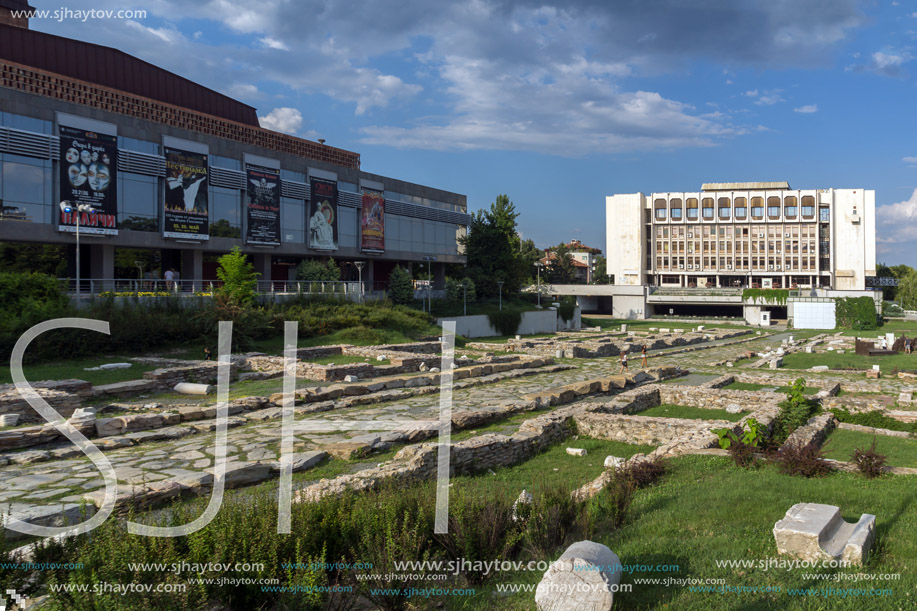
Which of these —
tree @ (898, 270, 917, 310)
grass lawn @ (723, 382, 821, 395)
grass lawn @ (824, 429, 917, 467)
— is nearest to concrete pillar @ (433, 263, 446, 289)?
grass lawn @ (723, 382, 821, 395)

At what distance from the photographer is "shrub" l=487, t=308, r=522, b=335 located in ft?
140

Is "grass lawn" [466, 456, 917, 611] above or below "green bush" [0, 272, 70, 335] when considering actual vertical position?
below

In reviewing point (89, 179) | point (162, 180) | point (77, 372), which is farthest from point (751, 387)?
point (89, 179)

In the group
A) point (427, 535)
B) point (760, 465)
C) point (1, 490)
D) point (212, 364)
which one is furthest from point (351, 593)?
point (212, 364)

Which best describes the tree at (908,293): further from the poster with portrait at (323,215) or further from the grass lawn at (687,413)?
the grass lawn at (687,413)

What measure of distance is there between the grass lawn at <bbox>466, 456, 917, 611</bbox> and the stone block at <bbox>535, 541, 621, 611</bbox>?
0.96 feet

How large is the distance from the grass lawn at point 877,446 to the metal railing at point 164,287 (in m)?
22.1

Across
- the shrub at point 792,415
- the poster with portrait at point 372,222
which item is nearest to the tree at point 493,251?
the poster with portrait at point 372,222

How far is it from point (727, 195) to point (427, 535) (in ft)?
287

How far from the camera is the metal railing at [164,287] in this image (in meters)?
23.9

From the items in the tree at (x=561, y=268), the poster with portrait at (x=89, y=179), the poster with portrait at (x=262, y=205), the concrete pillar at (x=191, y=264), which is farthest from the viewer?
the tree at (x=561, y=268)

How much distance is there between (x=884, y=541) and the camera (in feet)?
16.3

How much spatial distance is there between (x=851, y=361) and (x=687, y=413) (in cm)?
1729

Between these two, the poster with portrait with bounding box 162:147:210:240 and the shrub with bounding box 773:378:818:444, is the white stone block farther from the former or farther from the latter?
the poster with portrait with bounding box 162:147:210:240
